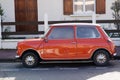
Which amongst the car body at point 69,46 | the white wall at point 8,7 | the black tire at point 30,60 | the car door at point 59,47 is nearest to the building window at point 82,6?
the white wall at point 8,7

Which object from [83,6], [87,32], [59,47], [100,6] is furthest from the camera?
[83,6]

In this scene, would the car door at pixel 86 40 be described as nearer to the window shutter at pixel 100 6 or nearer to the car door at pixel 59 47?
the car door at pixel 59 47

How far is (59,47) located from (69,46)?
0.36m

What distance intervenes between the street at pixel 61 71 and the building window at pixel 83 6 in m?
7.56

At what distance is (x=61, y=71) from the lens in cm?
1309

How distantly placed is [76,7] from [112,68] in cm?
913

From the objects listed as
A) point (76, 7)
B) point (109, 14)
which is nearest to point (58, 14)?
point (76, 7)

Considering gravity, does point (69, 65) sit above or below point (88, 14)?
below

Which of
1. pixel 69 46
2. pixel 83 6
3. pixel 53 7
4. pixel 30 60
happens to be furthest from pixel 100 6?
pixel 30 60

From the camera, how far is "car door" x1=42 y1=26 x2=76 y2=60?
1387cm

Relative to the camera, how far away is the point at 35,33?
1922cm

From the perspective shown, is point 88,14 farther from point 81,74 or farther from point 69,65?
point 81,74

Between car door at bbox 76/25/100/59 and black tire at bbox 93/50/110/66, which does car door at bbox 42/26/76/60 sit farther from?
black tire at bbox 93/50/110/66

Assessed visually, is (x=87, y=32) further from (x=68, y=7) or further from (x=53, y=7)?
(x=53, y=7)
